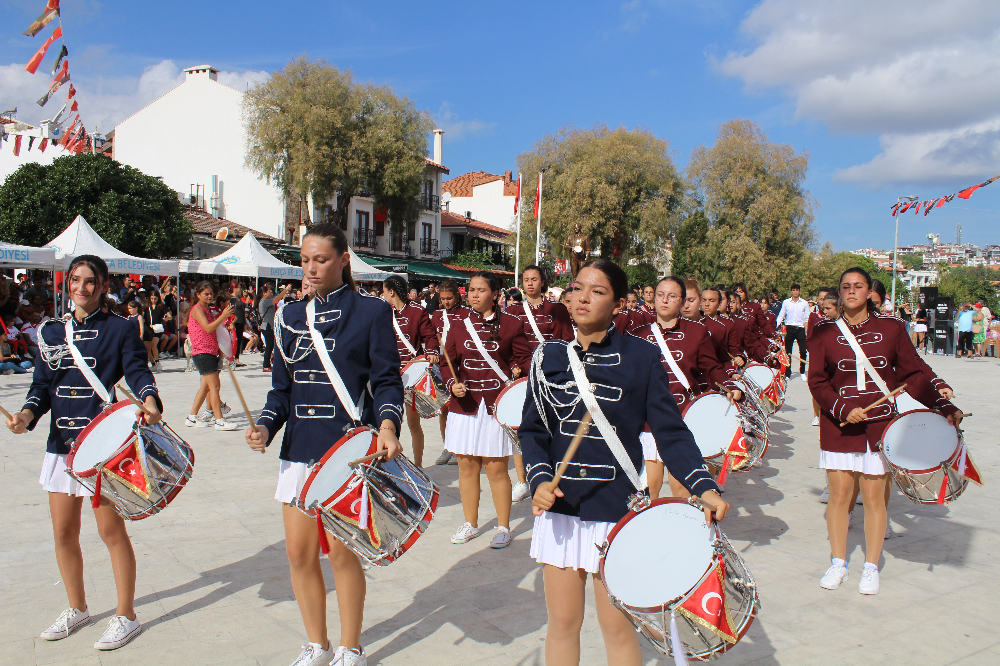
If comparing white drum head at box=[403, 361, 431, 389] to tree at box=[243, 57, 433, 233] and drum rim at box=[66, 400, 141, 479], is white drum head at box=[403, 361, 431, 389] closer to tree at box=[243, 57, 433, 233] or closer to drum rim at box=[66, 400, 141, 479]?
drum rim at box=[66, 400, 141, 479]

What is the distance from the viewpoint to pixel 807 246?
42688 mm

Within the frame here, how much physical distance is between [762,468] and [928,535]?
245 cm

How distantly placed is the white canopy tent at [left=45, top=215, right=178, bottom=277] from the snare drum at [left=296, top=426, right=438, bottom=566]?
1439cm

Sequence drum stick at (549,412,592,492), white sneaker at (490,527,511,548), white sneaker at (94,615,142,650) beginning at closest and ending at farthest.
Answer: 1. drum stick at (549,412,592,492)
2. white sneaker at (94,615,142,650)
3. white sneaker at (490,527,511,548)

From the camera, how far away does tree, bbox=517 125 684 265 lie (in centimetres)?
4194

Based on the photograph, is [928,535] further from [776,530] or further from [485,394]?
[485,394]

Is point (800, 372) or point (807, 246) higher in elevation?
point (807, 246)

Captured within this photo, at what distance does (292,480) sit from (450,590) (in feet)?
5.59

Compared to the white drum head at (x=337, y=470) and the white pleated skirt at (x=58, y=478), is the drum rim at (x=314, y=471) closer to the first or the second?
the white drum head at (x=337, y=470)

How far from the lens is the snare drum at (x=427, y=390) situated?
23.2 feet

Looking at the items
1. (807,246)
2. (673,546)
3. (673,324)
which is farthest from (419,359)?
(807,246)

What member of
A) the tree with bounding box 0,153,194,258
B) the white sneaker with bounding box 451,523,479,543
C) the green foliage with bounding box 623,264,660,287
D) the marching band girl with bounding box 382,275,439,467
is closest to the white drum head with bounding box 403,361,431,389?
the marching band girl with bounding box 382,275,439,467

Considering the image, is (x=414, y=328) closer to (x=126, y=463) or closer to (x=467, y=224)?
(x=126, y=463)

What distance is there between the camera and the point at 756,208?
136 feet
